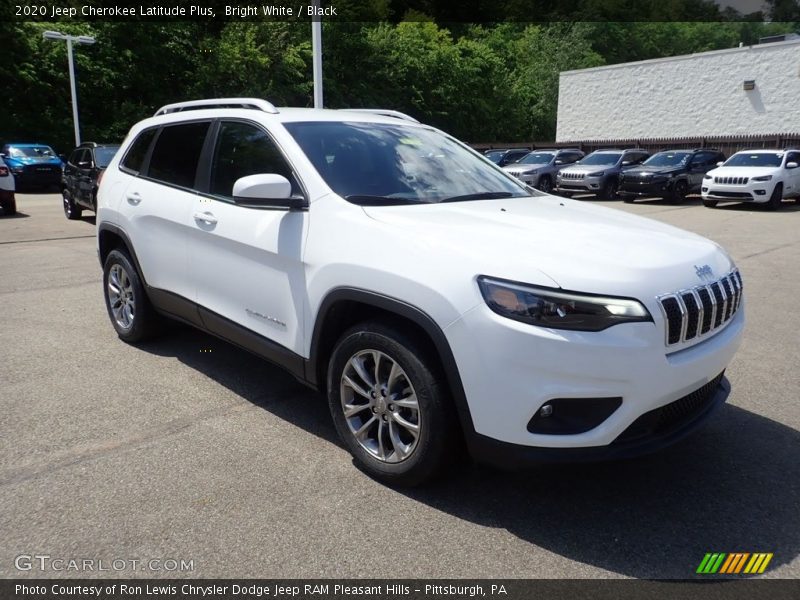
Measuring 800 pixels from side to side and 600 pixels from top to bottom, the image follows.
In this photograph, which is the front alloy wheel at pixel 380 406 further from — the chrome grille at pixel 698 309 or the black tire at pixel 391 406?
the chrome grille at pixel 698 309

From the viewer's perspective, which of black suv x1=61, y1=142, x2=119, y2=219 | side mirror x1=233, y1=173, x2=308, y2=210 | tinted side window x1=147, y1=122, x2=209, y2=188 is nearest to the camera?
side mirror x1=233, y1=173, x2=308, y2=210

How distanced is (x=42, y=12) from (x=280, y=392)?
38280mm

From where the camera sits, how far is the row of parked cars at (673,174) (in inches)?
672

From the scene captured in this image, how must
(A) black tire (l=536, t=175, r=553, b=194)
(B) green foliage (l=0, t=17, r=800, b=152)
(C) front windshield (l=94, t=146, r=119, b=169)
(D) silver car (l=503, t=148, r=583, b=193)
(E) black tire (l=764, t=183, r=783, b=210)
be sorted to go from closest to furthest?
(C) front windshield (l=94, t=146, r=119, b=169)
(E) black tire (l=764, t=183, r=783, b=210)
(D) silver car (l=503, t=148, r=583, b=193)
(A) black tire (l=536, t=175, r=553, b=194)
(B) green foliage (l=0, t=17, r=800, b=152)

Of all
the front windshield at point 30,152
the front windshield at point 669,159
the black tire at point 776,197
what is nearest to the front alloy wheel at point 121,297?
the black tire at point 776,197

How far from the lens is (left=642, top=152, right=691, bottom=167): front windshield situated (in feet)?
66.3

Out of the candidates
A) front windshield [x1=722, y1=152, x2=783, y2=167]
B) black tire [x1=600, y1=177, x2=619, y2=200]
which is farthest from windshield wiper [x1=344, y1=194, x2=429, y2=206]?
black tire [x1=600, y1=177, x2=619, y2=200]

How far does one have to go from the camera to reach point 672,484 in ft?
10.3

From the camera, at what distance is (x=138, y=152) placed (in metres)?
5.09

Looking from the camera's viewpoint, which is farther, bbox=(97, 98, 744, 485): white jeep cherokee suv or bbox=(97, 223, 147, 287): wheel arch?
bbox=(97, 223, 147, 287): wheel arch

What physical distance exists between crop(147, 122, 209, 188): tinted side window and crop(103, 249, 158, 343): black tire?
76 centimetres

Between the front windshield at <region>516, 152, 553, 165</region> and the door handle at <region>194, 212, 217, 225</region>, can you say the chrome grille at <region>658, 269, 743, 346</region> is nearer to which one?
the door handle at <region>194, 212, 217, 225</region>

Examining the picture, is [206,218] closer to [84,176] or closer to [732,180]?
[84,176]

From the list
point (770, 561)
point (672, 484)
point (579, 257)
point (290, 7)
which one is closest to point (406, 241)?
point (579, 257)
